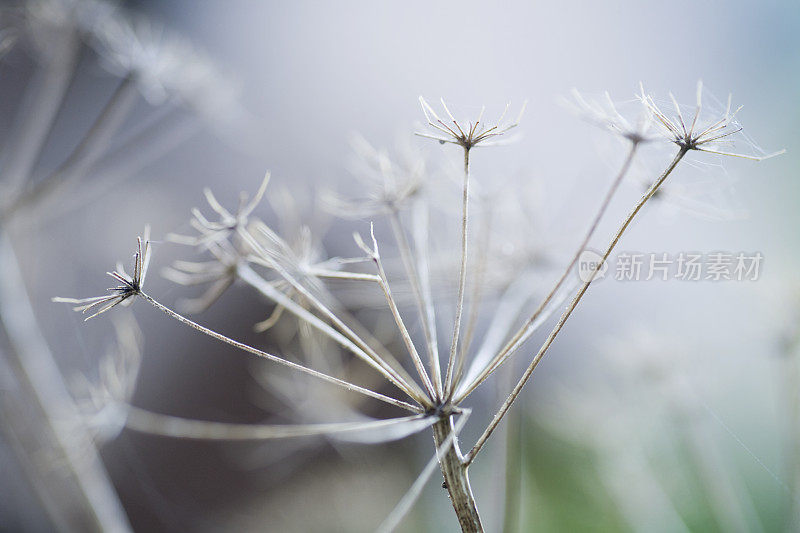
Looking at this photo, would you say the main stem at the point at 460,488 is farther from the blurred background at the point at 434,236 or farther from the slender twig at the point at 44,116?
the slender twig at the point at 44,116

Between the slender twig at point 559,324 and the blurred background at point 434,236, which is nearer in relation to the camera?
the slender twig at point 559,324

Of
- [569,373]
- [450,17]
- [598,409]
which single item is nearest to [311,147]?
[450,17]

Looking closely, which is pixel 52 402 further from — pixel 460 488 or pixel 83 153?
pixel 460 488

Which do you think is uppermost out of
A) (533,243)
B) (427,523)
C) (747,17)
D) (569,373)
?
(747,17)

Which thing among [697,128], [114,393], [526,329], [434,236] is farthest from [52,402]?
[697,128]

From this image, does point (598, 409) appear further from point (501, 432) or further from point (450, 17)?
point (450, 17)

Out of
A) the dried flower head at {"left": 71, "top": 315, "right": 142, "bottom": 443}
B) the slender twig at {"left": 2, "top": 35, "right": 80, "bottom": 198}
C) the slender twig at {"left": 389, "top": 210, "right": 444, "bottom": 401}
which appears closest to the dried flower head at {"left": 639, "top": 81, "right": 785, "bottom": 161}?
the slender twig at {"left": 389, "top": 210, "right": 444, "bottom": 401}

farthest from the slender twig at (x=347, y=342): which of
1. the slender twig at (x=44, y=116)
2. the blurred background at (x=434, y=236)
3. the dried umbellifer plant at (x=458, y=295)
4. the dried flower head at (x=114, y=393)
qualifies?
the slender twig at (x=44, y=116)
